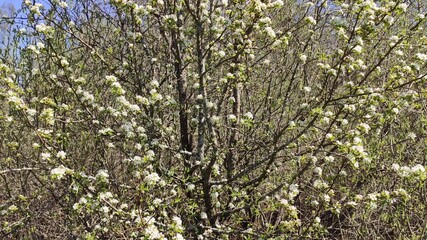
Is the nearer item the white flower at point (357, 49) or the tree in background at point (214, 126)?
the white flower at point (357, 49)

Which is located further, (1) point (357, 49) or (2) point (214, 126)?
(2) point (214, 126)

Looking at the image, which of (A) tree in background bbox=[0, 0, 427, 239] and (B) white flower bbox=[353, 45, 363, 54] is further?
(A) tree in background bbox=[0, 0, 427, 239]

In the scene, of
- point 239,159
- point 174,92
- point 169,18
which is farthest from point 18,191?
point 169,18

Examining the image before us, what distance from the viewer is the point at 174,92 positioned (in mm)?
4875

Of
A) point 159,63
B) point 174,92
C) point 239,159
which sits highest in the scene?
point 159,63

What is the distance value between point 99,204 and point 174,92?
184cm

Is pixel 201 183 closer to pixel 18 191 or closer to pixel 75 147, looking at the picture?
pixel 75 147

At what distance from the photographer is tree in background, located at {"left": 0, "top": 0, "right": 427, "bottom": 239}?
11.3ft

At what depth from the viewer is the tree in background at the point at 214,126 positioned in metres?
3.44

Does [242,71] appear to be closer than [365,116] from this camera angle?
No

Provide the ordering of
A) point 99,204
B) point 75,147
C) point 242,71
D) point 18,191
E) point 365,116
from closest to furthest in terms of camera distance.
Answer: point 99,204, point 365,116, point 242,71, point 75,147, point 18,191

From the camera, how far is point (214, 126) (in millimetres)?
4605

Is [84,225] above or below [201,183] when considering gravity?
below

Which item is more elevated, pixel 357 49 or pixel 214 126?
pixel 357 49
